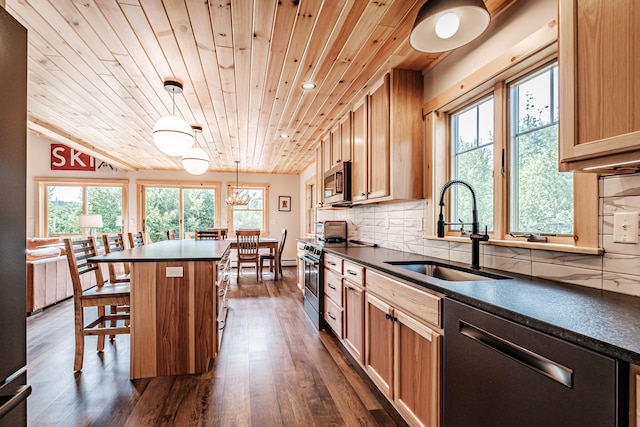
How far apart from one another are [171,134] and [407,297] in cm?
227

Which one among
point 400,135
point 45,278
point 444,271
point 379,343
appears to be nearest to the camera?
point 379,343

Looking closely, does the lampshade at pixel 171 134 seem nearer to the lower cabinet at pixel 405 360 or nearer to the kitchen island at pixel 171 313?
the kitchen island at pixel 171 313

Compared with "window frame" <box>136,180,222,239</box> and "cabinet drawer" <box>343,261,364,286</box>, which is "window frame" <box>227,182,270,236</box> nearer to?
"window frame" <box>136,180,222,239</box>

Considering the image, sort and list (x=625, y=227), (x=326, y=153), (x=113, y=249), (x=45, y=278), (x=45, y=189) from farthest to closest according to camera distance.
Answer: (x=45, y=189) < (x=326, y=153) < (x=45, y=278) < (x=113, y=249) < (x=625, y=227)

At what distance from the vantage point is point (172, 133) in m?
2.54

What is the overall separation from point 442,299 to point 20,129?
5.06 feet

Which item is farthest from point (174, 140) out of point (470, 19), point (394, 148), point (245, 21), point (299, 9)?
point (470, 19)

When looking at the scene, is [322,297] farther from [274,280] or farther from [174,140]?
[274,280]

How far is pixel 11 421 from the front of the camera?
0.76m

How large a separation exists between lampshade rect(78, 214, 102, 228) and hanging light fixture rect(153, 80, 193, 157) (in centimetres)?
465

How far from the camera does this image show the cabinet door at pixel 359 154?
2.88m

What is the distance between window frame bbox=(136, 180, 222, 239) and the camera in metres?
6.93

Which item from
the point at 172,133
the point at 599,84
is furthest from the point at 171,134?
the point at 599,84

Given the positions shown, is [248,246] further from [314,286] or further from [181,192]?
[314,286]
